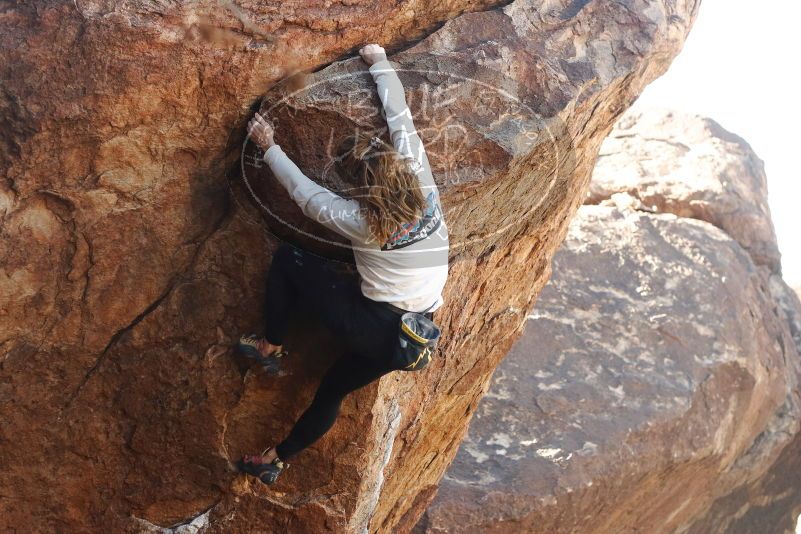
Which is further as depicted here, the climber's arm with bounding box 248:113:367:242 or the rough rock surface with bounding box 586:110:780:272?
the rough rock surface with bounding box 586:110:780:272

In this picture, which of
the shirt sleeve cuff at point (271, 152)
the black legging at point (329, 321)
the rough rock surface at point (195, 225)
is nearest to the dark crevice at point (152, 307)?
the rough rock surface at point (195, 225)

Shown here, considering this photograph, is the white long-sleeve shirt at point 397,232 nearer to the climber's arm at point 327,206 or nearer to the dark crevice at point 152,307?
the climber's arm at point 327,206

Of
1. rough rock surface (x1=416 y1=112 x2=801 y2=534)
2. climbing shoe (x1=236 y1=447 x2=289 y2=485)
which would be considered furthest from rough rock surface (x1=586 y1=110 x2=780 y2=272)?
climbing shoe (x1=236 y1=447 x2=289 y2=485)

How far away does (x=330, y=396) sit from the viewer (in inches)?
127

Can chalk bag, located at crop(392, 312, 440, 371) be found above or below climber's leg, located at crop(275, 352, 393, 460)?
above

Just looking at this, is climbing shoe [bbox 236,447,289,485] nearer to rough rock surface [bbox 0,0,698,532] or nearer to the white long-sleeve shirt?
rough rock surface [bbox 0,0,698,532]

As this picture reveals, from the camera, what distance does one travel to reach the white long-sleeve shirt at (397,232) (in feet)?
9.26

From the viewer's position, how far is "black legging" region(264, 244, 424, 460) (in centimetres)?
301

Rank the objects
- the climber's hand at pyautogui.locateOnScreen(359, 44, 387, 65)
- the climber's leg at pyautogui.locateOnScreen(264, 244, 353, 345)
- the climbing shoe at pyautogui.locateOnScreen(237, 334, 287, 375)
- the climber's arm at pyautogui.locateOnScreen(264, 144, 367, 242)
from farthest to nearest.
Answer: the climbing shoe at pyautogui.locateOnScreen(237, 334, 287, 375), the climber's hand at pyautogui.locateOnScreen(359, 44, 387, 65), the climber's leg at pyautogui.locateOnScreen(264, 244, 353, 345), the climber's arm at pyautogui.locateOnScreen(264, 144, 367, 242)

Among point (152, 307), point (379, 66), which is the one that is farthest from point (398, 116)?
point (152, 307)

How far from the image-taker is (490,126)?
10.8 ft

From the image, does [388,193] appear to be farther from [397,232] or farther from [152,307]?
[152,307]

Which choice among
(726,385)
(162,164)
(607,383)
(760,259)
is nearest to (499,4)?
(162,164)

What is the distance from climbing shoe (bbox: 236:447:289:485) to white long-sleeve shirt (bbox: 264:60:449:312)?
0.86 m
